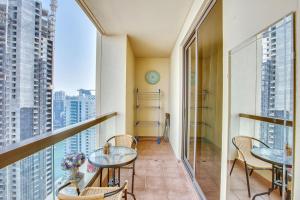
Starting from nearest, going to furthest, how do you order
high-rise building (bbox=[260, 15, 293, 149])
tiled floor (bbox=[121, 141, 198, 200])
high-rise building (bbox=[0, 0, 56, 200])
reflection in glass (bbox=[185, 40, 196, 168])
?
high-rise building (bbox=[260, 15, 293, 149]), high-rise building (bbox=[0, 0, 56, 200]), tiled floor (bbox=[121, 141, 198, 200]), reflection in glass (bbox=[185, 40, 196, 168])

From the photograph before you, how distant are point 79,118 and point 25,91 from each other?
3.23 feet

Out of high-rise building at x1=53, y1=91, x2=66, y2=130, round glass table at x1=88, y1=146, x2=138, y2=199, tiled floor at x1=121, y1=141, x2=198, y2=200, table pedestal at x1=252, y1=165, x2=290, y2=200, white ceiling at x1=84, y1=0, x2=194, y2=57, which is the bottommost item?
tiled floor at x1=121, y1=141, x2=198, y2=200

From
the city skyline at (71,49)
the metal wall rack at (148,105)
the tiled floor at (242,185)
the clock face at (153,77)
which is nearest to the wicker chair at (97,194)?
the tiled floor at (242,185)

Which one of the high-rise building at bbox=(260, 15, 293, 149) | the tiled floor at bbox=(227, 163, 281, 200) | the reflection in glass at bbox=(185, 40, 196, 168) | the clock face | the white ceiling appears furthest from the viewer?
the clock face

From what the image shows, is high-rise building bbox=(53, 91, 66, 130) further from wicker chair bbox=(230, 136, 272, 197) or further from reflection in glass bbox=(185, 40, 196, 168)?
reflection in glass bbox=(185, 40, 196, 168)

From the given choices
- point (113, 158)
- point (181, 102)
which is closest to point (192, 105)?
point (181, 102)

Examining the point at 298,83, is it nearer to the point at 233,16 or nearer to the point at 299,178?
the point at 299,178

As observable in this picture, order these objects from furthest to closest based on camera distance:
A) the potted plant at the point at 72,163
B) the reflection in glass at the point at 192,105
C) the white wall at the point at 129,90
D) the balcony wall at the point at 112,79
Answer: the white wall at the point at 129,90, the balcony wall at the point at 112,79, the reflection in glass at the point at 192,105, the potted plant at the point at 72,163

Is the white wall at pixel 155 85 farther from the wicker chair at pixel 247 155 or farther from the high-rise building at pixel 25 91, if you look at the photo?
the wicker chair at pixel 247 155

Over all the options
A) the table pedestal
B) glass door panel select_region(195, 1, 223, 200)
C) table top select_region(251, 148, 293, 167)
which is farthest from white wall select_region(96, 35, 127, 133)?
the table pedestal

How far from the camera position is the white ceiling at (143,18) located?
7.66ft

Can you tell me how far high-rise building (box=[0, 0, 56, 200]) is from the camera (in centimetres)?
107

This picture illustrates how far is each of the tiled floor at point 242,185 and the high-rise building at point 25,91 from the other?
140 centimetres

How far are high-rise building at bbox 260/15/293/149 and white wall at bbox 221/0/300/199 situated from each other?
0.06m
